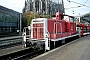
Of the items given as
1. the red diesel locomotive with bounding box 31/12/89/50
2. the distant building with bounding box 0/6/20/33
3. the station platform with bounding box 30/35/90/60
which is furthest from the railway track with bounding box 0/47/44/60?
the distant building with bounding box 0/6/20/33

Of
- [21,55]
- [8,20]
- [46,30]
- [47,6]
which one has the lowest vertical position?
[21,55]

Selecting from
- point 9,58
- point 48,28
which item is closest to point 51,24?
point 48,28

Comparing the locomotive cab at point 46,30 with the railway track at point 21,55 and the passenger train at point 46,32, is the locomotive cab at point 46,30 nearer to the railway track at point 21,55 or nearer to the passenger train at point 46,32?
the passenger train at point 46,32

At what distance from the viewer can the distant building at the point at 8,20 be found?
46250mm

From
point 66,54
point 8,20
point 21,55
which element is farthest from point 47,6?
point 66,54

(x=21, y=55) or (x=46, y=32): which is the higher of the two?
(x=46, y=32)

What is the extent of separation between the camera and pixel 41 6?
103 m

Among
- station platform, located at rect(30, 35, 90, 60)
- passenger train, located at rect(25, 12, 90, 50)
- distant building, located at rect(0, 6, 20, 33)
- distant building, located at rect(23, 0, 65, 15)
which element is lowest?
station platform, located at rect(30, 35, 90, 60)

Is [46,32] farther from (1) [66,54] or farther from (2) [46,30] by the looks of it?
(1) [66,54]

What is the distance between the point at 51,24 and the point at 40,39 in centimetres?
167

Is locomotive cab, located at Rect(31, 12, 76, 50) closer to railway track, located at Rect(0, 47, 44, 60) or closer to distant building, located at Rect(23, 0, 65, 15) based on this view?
railway track, located at Rect(0, 47, 44, 60)

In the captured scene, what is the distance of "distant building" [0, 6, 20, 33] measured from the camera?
4625cm

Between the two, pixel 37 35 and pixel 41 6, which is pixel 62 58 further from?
pixel 41 6

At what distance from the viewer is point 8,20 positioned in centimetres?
5019
